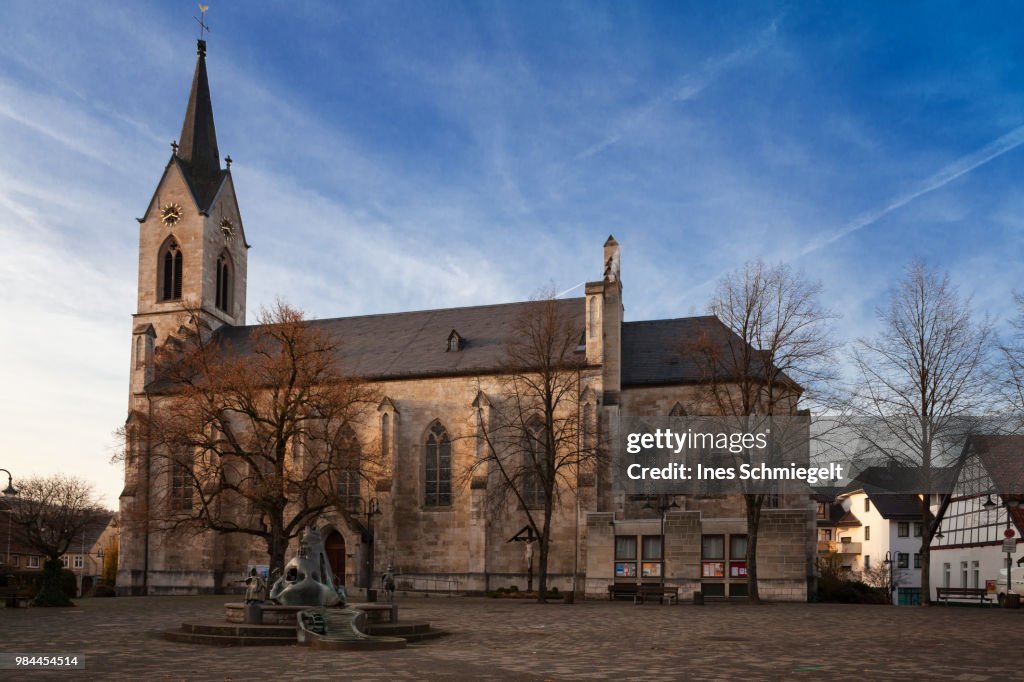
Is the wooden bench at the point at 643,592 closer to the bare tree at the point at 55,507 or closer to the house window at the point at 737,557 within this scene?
the house window at the point at 737,557

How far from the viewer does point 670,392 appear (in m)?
44.5

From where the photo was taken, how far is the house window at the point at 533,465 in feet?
137

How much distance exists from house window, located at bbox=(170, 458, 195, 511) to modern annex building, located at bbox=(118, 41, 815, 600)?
1513mm

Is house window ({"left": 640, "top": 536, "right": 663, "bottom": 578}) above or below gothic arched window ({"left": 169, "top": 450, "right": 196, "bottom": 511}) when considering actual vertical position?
below

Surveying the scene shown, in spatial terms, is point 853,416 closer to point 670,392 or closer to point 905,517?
point 670,392

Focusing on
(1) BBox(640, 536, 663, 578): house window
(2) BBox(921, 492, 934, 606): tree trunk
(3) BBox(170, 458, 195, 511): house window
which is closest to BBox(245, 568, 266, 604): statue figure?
(3) BBox(170, 458, 195, 511): house window

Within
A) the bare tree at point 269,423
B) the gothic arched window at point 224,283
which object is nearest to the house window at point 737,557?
the bare tree at point 269,423

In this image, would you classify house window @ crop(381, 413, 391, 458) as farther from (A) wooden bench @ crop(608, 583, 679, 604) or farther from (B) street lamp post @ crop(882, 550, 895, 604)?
(B) street lamp post @ crop(882, 550, 895, 604)

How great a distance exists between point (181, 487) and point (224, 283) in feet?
60.1

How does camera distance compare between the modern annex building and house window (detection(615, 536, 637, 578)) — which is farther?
house window (detection(615, 536, 637, 578))

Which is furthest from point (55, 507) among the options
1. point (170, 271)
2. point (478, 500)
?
point (478, 500)

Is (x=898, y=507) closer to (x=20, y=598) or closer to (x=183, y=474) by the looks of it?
(x=183, y=474)

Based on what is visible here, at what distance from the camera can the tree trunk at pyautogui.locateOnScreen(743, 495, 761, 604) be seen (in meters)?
36.4

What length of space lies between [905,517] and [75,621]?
6551 centimetres
